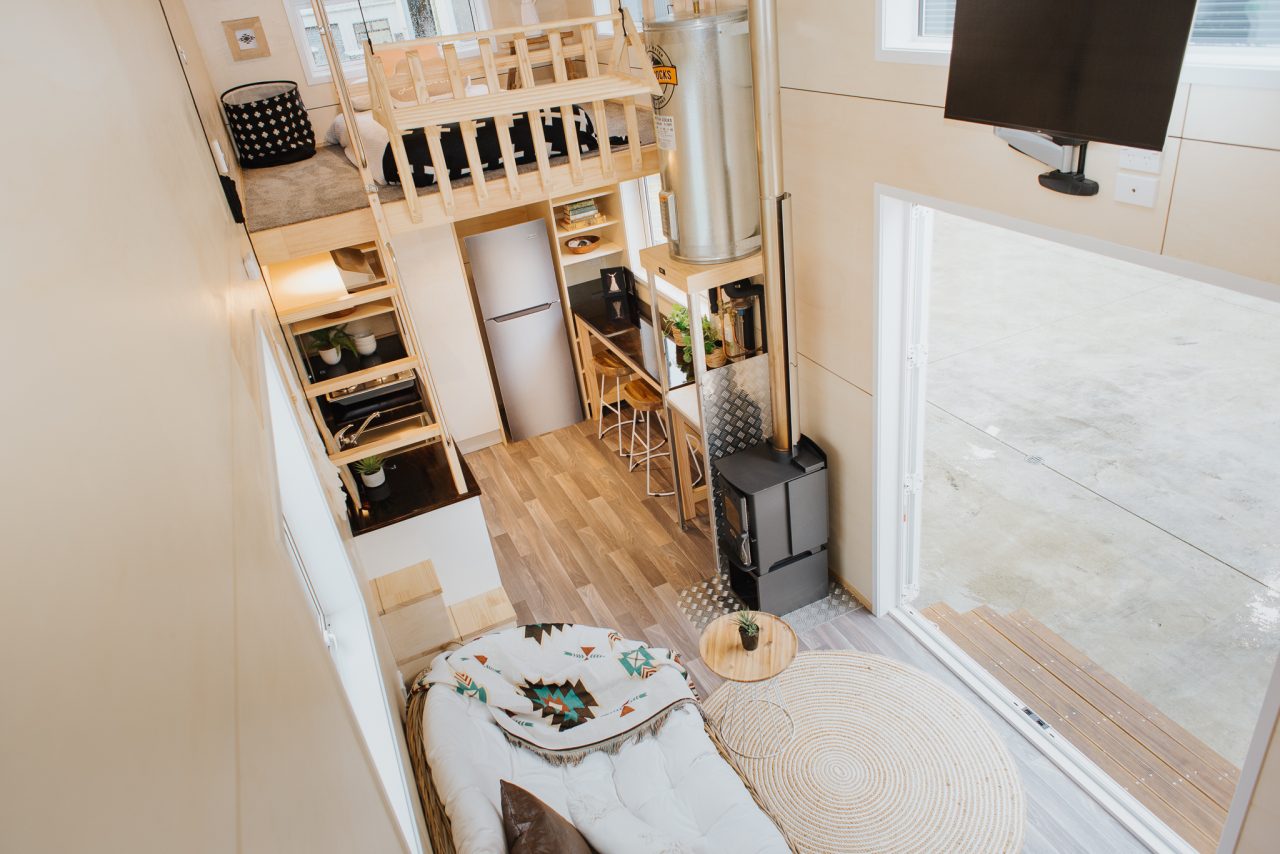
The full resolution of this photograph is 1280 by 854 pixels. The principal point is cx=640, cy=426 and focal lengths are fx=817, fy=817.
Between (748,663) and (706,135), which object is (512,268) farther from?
(748,663)

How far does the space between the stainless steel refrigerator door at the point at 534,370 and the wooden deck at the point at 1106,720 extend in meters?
3.26

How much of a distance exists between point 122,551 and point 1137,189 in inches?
97.3

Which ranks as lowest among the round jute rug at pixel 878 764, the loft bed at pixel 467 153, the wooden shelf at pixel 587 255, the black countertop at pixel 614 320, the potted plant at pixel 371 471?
the round jute rug at pixel 878 764

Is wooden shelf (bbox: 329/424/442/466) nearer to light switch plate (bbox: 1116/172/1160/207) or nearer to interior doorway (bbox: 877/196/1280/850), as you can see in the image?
interior doorway (bbox: 877/196/1280/850)

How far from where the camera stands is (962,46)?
227cm

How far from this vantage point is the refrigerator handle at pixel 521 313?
19.5ft

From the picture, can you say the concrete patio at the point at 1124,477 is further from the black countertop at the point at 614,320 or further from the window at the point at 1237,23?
the window at the point at 1237,23

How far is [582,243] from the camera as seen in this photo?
20.0 ft

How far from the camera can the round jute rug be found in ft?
10.5

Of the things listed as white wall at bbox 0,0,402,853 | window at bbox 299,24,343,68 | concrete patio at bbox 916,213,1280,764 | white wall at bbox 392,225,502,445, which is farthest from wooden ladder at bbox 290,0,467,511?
concrete patio at bbox 916,213,1280,764

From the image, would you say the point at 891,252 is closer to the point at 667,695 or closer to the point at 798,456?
the point at 798,456

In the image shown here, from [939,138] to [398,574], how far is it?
2.71 meters

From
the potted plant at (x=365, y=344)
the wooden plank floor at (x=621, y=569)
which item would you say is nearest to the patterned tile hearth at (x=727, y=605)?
the wooden plank floor at (x=621, y=569)

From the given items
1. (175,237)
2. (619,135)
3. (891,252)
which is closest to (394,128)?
(619,135)
